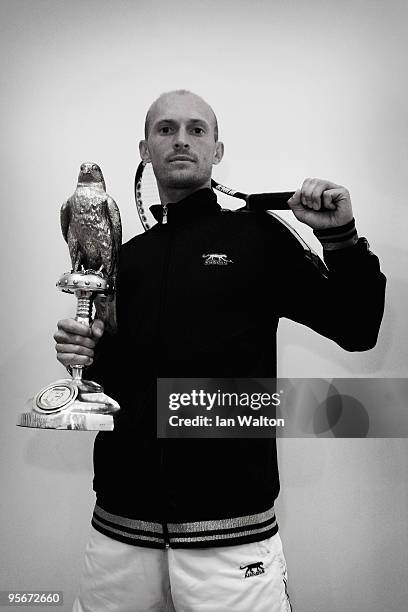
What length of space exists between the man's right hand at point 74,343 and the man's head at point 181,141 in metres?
0.42

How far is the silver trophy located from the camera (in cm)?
93

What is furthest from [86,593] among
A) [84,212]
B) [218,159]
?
[218,159]

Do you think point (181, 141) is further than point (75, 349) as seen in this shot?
Yes

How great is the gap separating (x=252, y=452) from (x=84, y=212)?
0.57 m

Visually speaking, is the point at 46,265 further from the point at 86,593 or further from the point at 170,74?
the point at 86,593

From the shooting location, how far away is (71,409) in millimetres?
938

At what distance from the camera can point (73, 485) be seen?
1542 millimetres

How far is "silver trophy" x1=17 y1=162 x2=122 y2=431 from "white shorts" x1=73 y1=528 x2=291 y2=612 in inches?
11.6

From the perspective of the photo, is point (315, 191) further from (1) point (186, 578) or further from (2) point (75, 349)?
(1) point (186, 578)

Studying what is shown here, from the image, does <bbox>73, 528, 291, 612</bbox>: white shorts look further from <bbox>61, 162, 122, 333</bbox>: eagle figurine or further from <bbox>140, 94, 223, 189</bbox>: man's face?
<bbox>140, 94, 223, 189</bbox>: man's face

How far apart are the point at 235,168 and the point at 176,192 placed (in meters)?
0.39

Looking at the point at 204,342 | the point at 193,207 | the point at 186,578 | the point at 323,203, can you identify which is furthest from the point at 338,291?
the point at 186,578

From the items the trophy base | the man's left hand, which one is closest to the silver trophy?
the trophy base

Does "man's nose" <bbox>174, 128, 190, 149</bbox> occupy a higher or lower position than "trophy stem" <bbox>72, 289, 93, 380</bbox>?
higher
